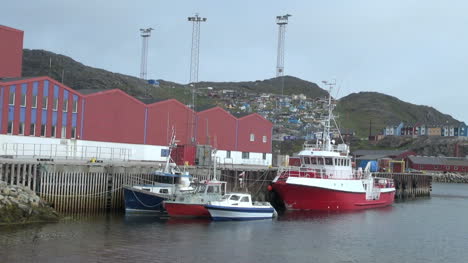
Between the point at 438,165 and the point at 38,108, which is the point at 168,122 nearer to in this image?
the point at 38,108

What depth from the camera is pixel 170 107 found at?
59.4 meters

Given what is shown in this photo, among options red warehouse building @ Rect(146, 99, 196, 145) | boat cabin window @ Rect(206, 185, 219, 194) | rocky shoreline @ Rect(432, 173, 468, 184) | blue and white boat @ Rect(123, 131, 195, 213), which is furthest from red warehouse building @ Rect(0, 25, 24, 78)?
rocky shoreline @ Rect(432, 173, 468, 184)

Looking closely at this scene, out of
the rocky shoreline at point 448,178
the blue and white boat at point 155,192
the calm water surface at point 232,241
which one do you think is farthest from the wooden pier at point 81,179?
the rocky shoreline at point 448,178

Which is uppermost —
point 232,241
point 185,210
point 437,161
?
point 437,161

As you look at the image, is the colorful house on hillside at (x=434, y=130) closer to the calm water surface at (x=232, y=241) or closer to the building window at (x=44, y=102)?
the calm water surface at (x=232, y=241)

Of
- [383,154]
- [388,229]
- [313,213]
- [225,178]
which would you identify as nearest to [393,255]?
[388,229]

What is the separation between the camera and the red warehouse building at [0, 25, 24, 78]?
55325 mm

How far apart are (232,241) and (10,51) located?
37.1 m

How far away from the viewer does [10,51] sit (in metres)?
56.4

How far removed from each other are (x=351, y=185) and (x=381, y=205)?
26.5 feet

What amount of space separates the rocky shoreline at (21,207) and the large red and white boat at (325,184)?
20.6m

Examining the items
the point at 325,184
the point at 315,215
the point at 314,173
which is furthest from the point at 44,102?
the point at 325,184

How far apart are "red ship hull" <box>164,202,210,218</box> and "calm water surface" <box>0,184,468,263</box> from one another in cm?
112

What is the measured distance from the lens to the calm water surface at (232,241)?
1016 inches
